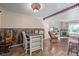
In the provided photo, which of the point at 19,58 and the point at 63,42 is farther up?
the point at 63,42

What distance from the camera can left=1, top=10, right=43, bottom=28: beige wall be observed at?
6.35 ft

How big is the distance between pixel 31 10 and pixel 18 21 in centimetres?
28

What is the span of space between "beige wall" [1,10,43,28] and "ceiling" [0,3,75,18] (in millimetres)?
68

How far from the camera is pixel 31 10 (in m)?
1.97

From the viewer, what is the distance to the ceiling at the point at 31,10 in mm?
1941

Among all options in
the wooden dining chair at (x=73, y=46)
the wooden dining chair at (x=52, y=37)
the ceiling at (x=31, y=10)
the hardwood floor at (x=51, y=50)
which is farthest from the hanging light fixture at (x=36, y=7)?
the wooden dining chair at (x=73, y=46)

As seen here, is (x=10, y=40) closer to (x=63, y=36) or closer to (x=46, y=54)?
(x=46, y=54)

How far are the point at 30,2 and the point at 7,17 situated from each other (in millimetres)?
437

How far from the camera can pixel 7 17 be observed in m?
1.93

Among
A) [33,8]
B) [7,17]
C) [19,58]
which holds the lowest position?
[19,58]

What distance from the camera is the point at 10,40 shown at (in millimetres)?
1954

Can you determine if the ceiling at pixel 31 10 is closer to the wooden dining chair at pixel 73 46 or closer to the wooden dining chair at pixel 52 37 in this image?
the wooden dining chair at pixel 52 37

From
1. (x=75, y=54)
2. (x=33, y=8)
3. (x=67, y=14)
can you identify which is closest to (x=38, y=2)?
(x=33, y=8)

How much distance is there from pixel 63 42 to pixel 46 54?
0.34m
